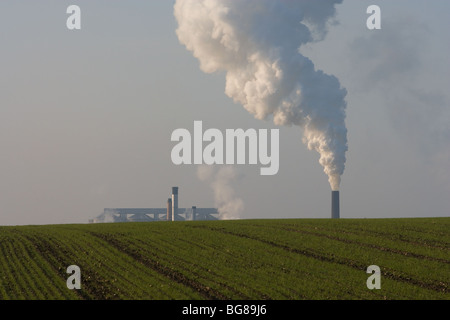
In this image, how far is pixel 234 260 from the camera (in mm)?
48812

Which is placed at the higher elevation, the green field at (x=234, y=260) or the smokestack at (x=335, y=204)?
the smokestack at (x=335, y=204)

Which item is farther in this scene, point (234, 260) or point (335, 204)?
point (335, 204)

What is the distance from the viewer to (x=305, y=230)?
63.5 metres

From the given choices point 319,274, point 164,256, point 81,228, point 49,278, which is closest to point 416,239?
point 319,274

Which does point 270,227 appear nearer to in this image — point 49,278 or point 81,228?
point 81,228

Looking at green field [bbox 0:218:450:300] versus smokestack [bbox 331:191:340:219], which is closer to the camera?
→ green field [bbox 0:218:450:300]

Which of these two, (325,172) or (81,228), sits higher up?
(325,172)

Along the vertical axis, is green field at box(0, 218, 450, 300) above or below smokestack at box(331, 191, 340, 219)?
below

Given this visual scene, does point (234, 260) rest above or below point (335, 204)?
below

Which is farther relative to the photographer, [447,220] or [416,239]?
[447,220]

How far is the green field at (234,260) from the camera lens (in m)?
39.3

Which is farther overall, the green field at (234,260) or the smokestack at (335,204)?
the smokestack at (335,204)

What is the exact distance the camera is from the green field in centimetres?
3934

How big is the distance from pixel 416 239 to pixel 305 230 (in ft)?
35.6
